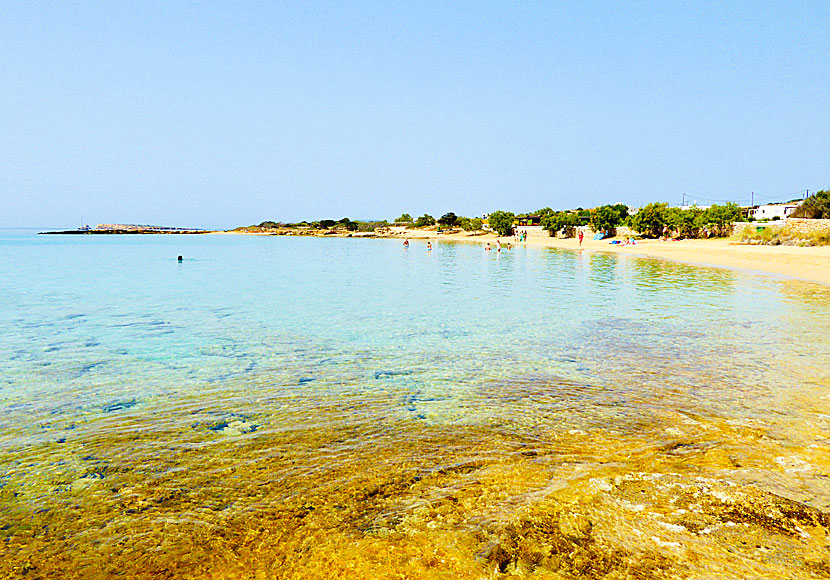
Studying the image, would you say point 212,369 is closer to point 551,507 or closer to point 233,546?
point 233,546

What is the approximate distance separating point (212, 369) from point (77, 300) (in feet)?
55.9

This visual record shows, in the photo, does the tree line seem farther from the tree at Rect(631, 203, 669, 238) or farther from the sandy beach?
the sandy beach

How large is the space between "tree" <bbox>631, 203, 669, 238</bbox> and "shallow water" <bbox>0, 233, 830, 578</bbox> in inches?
3126

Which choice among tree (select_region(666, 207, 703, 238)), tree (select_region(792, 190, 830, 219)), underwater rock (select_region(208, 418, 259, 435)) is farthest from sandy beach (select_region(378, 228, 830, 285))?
underwater rock (select_region(208, 418, 259, 435))

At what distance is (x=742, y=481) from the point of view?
18.3 ft

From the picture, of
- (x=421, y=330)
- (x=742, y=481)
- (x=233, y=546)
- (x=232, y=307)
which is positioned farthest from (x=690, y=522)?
(x=232, y=307)

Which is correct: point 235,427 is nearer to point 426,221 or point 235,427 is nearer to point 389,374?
point 389,374

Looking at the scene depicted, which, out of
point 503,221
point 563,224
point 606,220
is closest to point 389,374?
point 606,220

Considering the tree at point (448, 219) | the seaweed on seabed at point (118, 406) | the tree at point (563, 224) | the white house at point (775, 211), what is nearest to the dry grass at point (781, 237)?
the tree at point (563, 224)

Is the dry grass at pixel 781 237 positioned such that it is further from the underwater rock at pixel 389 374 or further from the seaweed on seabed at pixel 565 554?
the seaweed on seabed at pixel 565 554

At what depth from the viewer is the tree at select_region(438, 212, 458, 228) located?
168000mm

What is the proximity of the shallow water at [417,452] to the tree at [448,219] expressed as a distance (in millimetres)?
154445

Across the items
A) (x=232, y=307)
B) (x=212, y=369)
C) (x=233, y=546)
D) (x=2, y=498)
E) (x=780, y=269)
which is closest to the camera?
(x=233, y=546)

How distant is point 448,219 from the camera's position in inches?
6683
